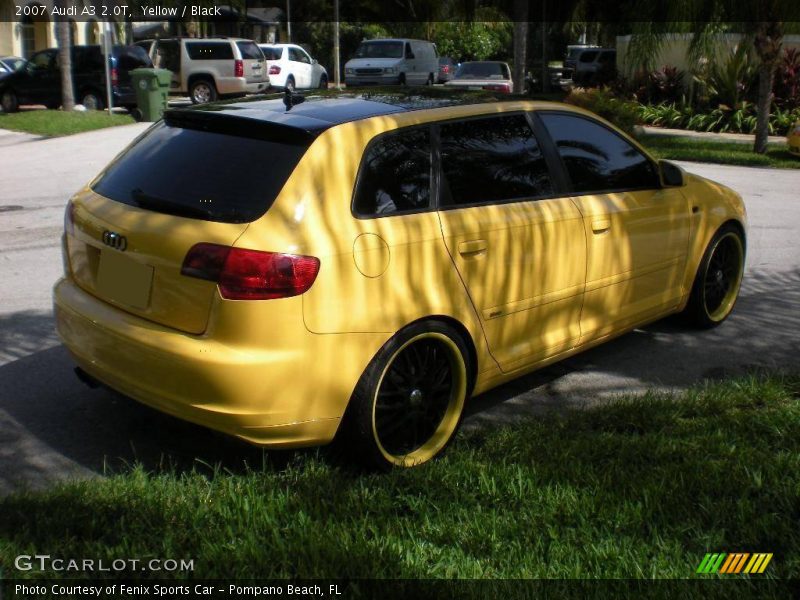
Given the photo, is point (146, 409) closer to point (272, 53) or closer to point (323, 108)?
point (323, 108)

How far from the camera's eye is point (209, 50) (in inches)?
1164

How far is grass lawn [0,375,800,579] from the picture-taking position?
11.1 feet

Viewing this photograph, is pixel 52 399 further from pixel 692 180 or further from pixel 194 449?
pixel 692 180

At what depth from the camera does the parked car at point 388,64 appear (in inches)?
1372

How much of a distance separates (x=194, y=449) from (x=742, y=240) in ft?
13.9

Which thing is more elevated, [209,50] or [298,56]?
[209,50]

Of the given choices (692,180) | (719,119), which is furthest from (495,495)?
(719,119)

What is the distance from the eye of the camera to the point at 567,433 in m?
4.65

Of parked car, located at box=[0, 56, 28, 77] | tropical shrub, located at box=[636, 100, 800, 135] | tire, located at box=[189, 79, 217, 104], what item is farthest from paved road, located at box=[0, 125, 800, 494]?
parked car, located at box=[0, 56, 28, 77]

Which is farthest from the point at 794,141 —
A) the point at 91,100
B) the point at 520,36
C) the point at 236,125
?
the point at 91,100

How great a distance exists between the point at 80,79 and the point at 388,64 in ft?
40.9

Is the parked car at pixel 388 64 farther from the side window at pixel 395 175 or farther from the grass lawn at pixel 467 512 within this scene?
the grass lawn at pixel 467 512

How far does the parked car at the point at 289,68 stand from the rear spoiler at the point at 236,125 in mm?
28442
